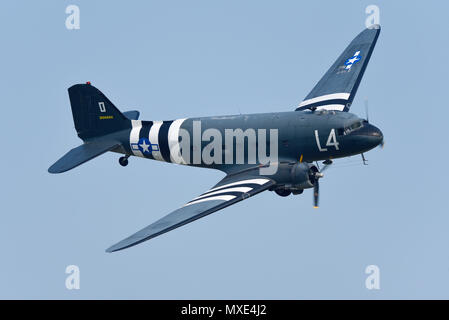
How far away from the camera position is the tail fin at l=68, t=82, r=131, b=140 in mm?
45719

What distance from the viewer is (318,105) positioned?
4538cm

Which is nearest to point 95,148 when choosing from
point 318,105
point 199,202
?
point 199,202

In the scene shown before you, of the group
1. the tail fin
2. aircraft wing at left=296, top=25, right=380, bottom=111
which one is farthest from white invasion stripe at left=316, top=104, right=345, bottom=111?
the tail fin

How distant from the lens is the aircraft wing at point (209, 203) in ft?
115

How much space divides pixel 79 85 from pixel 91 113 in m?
1.66

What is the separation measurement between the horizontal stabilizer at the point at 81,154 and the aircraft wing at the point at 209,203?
7334 mm

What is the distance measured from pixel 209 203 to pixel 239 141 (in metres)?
4.82

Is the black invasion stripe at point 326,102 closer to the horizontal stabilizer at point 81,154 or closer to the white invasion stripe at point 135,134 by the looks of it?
the white invasion stripe at point 135,134

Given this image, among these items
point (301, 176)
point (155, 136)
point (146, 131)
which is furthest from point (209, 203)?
point (146, 131)

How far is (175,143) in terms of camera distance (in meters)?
43.8

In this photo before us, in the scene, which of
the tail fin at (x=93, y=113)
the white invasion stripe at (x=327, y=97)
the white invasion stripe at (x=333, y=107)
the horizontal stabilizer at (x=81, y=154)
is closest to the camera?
the horizontal stabilizer at (x=81, y=154)

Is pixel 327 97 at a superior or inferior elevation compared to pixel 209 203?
superior

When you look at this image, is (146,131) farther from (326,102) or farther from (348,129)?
(348,129)

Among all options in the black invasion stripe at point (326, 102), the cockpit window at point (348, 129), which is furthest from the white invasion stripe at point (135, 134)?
the cockpit window at point (348, 129)
